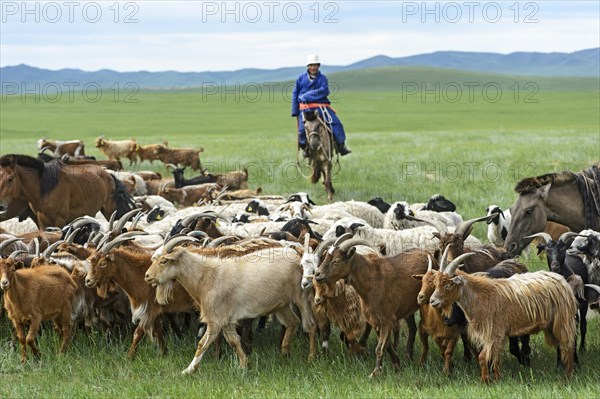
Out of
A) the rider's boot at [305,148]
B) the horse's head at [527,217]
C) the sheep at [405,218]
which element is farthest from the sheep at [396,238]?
the rider's boot at [305,148]

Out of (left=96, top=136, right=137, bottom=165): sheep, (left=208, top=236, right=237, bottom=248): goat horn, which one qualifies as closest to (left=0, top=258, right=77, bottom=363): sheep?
(left=208, top=236, right=237, bottom=248): goat horn

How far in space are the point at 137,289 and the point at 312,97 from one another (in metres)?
9.68

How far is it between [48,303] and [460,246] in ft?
13.4

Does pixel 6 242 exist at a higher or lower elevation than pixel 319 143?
lower

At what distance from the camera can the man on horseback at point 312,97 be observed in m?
18.2

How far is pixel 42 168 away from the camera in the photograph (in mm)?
13188

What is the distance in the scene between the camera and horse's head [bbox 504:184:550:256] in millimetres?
10062

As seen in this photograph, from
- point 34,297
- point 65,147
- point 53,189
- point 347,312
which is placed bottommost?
point 347,312

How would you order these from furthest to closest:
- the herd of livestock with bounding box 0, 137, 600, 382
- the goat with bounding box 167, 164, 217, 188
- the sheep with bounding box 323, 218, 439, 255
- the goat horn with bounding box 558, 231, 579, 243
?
1. the goat with bounding box 167, 164, 217, 188
2. the sheep with bounding box 323, 218, 439, 255
3. the goat horn with bounding box 558, 231, 579, 243
4. the herd of livestock with bounding box 0, 137, 600, 382

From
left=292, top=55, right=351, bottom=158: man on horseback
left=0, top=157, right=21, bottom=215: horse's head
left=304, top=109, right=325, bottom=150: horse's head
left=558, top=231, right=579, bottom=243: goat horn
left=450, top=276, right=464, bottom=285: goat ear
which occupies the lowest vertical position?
left=450, top=276, right=464, bottom=285: goat ear

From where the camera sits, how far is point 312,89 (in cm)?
1833

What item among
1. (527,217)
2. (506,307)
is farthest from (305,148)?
(506,307)

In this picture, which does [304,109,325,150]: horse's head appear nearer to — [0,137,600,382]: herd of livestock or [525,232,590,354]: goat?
[0,137,600,382]: herd of livestock

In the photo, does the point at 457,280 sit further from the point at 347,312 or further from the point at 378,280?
the point at 347,312
